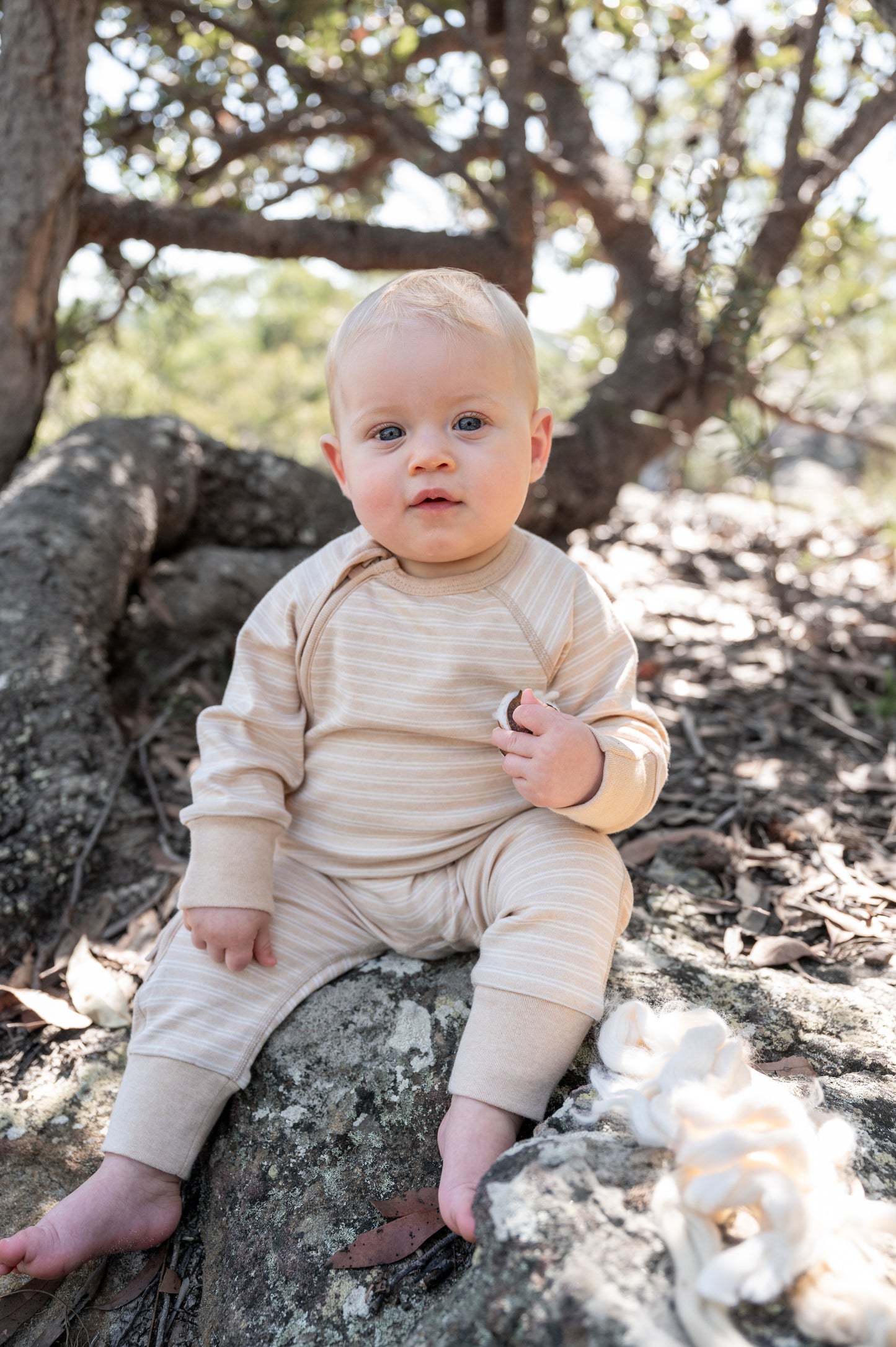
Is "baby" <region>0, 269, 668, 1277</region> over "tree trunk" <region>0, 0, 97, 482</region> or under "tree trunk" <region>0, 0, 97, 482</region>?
under

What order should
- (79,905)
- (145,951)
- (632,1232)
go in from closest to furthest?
(632,1232) → (145,951) → (79,905)

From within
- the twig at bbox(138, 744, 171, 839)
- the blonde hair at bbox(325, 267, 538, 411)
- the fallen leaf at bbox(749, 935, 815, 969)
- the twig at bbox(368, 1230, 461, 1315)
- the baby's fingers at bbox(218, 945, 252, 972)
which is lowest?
the twig at bbox(368, 1230, 461, 1315)

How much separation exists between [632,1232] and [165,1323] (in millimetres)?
868

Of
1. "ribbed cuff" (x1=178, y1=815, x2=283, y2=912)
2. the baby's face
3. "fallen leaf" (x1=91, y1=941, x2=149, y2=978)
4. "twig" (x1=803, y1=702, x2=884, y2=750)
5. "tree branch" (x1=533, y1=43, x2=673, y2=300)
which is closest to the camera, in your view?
the baby's face

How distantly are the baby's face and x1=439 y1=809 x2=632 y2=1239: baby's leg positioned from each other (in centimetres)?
61

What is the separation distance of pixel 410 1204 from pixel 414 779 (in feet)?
2.45

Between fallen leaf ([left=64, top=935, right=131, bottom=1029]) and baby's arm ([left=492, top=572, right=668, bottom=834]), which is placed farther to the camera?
fallen leaf ([left=64, top=935, right=131, bottom=1029])

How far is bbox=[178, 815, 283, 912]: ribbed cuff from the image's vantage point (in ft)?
5.90

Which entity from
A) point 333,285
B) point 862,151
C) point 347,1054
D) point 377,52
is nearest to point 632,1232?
point 347,1054

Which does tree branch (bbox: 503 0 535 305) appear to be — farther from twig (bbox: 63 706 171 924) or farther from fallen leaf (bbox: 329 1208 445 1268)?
fallen leaf (bbox: 329 1208 445 1268)

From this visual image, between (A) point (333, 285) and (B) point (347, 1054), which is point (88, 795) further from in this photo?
(A) point (333, 285)

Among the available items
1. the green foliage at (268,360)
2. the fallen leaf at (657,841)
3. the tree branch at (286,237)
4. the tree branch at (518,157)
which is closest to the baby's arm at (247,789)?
the fallen leaf at (657,841)

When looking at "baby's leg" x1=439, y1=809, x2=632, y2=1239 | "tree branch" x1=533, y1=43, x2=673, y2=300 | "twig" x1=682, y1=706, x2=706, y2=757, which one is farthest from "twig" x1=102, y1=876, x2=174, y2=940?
"tree branch" x1=533, y1=43, x2=673, y2=300

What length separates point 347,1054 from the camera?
179 cm
